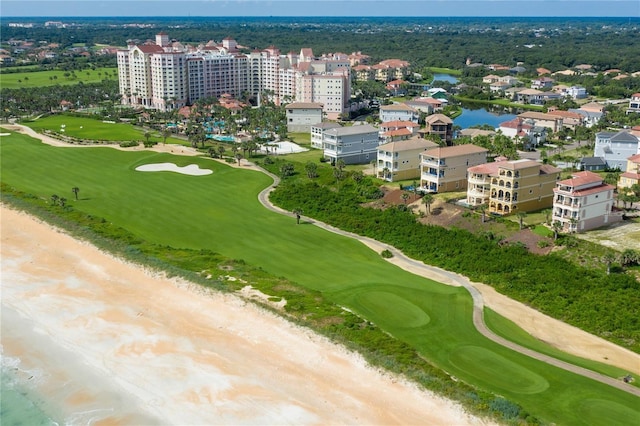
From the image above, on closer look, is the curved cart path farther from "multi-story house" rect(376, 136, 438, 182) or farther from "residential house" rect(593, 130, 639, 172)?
"residential house" rect(593, 130, 639, 172)

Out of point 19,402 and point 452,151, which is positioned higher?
point 452,151

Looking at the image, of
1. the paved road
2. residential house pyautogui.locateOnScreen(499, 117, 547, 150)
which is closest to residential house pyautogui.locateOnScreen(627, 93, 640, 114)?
residential house pyautogui.locateOnScreen(499, 117, 547, 150)

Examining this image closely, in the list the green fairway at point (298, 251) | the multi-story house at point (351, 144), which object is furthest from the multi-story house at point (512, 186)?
the multi-story house at point (351, 144)

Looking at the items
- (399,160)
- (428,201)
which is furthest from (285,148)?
(428,201)

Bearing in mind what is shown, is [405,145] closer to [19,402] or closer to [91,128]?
[19,402]

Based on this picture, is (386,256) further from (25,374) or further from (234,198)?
(25,374)

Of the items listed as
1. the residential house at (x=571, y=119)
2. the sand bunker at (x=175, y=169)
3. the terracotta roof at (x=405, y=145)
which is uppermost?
the terracotta roof at (x=405, y=145)

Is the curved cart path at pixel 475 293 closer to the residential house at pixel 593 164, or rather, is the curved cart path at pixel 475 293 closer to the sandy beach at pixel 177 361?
the sandy beach at pixel 177 361
